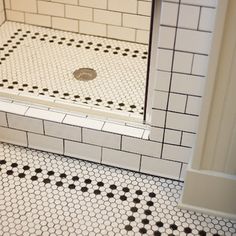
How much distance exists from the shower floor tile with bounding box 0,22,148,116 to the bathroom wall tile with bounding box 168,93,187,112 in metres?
0.29

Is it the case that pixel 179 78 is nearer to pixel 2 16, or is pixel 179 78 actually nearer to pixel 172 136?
pixel 172 136

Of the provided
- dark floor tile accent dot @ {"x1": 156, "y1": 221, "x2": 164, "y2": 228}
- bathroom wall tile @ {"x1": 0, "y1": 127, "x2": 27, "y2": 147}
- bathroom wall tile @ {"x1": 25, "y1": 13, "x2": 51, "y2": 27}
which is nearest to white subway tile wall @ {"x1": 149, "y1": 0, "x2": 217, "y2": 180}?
dark floor tile accent dot @ {"x1": 156, "y1": 221, "x2": 164, "y2": 228}

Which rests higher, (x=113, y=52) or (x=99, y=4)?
(x=99, y=4)

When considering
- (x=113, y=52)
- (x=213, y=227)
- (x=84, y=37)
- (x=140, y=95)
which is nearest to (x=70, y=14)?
(x=84, y=37)

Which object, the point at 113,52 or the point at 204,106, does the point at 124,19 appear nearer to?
the point at 113,52

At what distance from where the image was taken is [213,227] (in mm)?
1597

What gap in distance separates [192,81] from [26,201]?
0.67 metres

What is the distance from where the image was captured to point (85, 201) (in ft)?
5.44

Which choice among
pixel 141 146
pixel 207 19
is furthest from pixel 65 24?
pixel 207 19

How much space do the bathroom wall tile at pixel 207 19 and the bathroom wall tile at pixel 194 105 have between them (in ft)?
0.79

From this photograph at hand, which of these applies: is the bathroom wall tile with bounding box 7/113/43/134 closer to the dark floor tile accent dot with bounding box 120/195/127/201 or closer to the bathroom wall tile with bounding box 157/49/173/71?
the dark floor tile accent dot with bounding box 120/195/127/201

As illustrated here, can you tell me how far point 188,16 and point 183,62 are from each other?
144mm

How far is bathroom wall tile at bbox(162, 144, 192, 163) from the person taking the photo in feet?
5.46

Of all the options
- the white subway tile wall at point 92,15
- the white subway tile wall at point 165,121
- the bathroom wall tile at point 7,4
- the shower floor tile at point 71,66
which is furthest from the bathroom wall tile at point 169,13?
the bathroom wall tile at point 7,4
